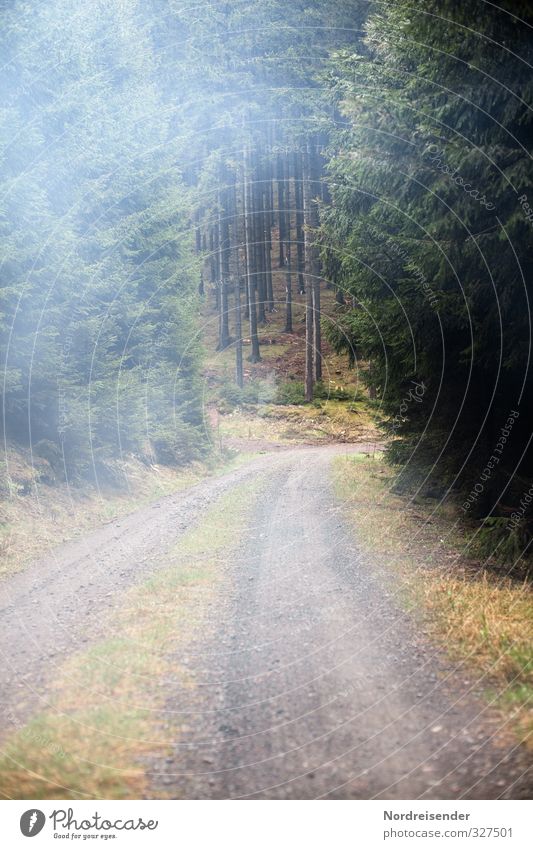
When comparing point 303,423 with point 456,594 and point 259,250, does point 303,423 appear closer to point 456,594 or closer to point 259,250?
point 259,250

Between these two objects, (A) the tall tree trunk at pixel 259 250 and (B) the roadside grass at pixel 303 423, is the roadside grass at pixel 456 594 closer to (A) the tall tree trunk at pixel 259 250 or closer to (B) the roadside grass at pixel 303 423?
(B) the roadside grass at pixel 303 423

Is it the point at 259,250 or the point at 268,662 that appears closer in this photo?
the point at 268,662

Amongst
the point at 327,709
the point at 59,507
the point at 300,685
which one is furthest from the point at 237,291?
the point at 327,709

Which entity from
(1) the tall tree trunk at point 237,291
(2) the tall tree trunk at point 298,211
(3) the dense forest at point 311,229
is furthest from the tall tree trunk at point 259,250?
(3) the dense forest at point 311,229

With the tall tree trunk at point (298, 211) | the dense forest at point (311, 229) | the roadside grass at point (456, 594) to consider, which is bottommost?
the roadside grass at point (456, 594)

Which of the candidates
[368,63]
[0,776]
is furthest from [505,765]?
[368,63]

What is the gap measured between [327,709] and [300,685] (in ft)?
1.83

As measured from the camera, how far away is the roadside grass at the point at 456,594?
6.65m

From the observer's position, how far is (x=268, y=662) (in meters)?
7.21

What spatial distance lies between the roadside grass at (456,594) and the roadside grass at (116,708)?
2919mm

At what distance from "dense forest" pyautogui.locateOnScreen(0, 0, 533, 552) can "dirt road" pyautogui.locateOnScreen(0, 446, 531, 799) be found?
314 centimetres

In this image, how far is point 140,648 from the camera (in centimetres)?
791

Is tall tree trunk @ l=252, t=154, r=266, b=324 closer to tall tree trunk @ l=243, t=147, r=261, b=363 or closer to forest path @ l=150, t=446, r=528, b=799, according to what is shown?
tall tree trunk @ l=243, t=147, r=261, b=363

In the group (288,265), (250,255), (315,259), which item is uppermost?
(288,265)
